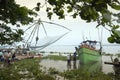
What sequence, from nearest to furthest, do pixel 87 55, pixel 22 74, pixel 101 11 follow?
pixel 101 11 < pixel 22 74 < pixel 87 55

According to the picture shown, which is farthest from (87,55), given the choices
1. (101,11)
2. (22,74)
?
(101,11)

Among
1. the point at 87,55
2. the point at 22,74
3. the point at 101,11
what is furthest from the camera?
the point at 87,55

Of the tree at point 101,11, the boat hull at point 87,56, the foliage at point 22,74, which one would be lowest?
the foliage at point 22,74

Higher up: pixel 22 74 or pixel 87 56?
pixel 87 56

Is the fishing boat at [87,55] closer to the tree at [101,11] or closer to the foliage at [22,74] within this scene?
the foliage at [22,74]

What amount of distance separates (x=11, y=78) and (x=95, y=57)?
8546 millimetres

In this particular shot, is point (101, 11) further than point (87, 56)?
No

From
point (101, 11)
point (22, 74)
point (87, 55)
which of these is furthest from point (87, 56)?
point (101, 11)

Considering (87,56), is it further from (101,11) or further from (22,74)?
(101,11)

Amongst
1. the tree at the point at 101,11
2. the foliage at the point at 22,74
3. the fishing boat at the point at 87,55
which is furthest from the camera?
the fishing boat at the point at 87,55

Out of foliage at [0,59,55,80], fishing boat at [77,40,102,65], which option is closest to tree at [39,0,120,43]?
foliage at [0,59,55,80]

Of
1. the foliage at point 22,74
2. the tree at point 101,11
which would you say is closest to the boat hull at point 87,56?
the foliage at point 22,74

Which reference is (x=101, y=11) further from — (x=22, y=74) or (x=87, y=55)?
(x=87, y=55)

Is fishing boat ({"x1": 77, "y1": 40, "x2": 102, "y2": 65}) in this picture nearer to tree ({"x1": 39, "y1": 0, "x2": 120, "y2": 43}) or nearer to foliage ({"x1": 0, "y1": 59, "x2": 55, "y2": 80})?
foliage ({"x1": 0, "y1": 59, "x2": 55, "y2": 80})
